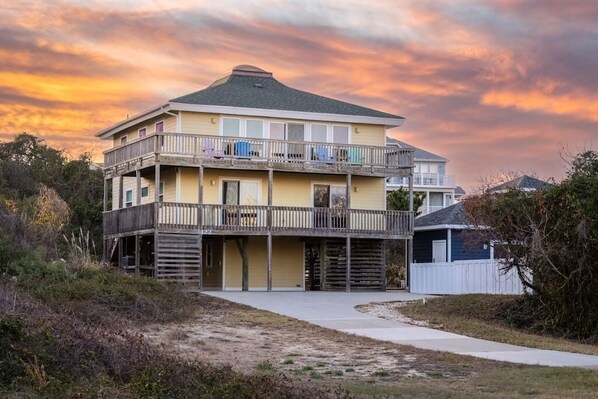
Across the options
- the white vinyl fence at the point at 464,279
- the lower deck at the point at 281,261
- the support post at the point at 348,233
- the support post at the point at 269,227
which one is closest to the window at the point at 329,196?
the support post at the point at 348,233

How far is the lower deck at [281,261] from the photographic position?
39.5m

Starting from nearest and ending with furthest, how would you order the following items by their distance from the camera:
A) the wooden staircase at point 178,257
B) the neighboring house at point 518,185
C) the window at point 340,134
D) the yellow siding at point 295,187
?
the neighboring house at point 518,185
the wooden staircase at point 178,257
the yellow siding at point 295,187
the window at point 340,134

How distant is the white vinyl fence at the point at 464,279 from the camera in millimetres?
31031

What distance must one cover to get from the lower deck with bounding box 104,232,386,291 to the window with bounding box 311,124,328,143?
4.18 metres

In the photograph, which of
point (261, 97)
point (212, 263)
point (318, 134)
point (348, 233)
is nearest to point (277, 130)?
point (261, 97)

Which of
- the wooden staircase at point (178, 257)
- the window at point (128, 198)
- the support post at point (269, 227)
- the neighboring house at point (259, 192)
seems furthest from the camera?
the window at point (128, 198)

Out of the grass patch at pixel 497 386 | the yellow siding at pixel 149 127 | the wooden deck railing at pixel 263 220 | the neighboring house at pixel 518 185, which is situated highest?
the yellow siding at pixel 149 127

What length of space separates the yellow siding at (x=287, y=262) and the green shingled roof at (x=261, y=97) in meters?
5.59

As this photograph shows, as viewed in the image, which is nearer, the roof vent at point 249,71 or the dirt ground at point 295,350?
the dirt ground at point 295,350

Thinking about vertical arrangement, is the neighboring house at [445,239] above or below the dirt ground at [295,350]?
above

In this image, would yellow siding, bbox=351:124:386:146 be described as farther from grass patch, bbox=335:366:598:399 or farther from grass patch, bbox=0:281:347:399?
grass patch, bbox=0:281:347:399

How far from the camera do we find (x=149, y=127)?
42.7 m

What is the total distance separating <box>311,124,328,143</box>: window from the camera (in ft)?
136

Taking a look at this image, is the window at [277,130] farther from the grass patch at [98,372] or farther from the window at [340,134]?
the grass patch at [98,372]
